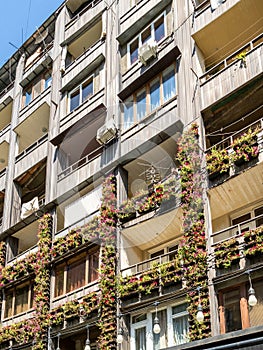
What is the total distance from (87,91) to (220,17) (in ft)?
26.0

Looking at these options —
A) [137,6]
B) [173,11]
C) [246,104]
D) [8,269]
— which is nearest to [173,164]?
[246,104]

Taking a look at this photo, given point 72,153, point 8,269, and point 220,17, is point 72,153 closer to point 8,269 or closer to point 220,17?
point 8,269

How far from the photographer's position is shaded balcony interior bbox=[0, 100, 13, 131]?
31.8 m

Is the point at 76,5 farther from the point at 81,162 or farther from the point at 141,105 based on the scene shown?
the point at 141,105

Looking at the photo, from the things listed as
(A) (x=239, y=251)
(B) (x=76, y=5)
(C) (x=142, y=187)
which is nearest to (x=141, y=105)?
(C) (x=142, y=187)

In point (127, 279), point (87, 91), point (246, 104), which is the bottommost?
point (127, 279)

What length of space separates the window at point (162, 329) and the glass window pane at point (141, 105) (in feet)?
24.1

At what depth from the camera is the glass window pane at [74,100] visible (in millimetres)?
25586

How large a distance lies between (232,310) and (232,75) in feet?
23.8

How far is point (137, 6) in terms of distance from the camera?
2380 centimetres

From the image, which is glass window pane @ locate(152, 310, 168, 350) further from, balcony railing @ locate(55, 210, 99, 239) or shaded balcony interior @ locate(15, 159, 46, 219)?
shaded balcony interior @ locate(15, 159, 46, 219)

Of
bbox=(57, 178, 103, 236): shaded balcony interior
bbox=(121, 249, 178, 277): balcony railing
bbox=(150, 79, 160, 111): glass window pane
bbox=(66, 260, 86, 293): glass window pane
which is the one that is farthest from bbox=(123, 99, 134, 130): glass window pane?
bbox=(66, 260, 86, 293): glass window pane

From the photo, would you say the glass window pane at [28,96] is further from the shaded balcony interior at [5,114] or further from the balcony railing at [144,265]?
the balcony railing at [144,265]

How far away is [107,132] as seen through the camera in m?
21.5
